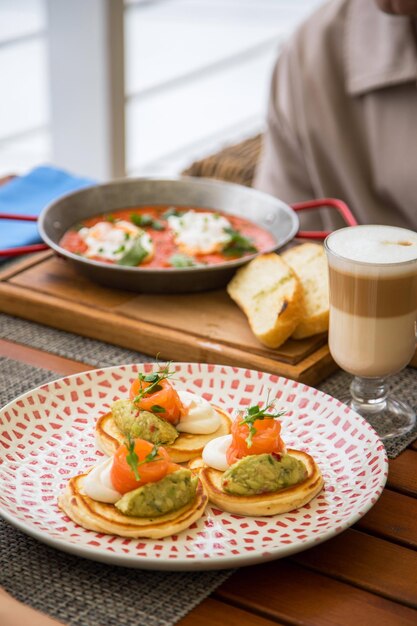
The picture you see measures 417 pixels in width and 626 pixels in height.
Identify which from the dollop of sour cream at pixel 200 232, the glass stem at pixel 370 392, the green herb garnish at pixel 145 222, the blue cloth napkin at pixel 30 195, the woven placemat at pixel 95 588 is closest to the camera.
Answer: the woven placemat at pixel 95 588

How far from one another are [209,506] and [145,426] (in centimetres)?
14

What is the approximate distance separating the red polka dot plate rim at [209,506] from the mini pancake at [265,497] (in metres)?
0.01

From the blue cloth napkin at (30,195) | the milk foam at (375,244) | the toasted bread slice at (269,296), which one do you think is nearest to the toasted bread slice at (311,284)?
the toasted bread slice at (269,296)

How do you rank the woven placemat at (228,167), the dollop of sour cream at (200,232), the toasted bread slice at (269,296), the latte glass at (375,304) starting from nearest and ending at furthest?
the latte glass at (375,304), the toasted bread slice at (269,296), the dollop of sour cream at (200,232), the woven placemat at (228,167)

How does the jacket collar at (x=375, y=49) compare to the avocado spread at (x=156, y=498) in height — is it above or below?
above

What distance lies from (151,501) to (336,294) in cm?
47

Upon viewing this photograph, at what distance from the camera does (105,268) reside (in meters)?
1.70

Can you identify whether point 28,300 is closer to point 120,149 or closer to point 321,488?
point 321,488

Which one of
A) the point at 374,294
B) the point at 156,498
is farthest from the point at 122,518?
the point at 374,294

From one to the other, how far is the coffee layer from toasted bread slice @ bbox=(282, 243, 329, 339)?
0.22 m

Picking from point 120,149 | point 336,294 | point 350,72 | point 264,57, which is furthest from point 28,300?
point 264,57

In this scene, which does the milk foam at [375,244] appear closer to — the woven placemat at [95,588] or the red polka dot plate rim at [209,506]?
the red polka dot plate rim at [209,506]

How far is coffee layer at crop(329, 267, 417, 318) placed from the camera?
1318mm

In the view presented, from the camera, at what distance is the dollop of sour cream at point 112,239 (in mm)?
1800
